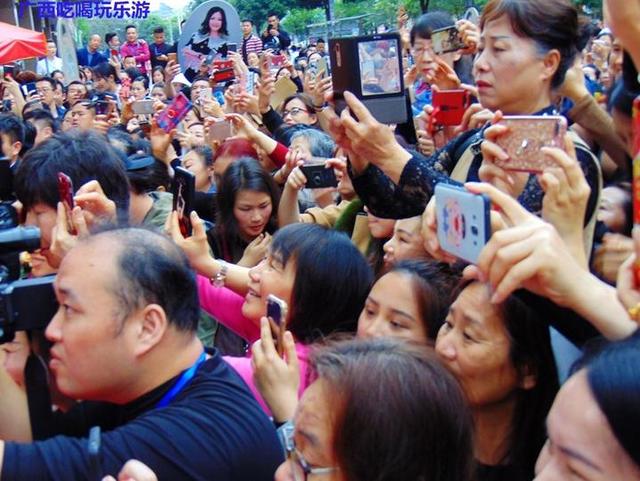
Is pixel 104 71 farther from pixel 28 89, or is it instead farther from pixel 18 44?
pixel 18 44

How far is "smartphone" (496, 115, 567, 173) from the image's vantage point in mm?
1743

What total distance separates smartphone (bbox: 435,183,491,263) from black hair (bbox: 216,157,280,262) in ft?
7.50

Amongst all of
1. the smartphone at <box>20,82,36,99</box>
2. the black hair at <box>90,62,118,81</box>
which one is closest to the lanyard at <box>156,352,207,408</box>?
the smartphone at <box>20,82,36,99</box>

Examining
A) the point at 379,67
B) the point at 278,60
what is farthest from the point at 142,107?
the point at 379,67

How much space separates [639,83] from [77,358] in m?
1.53

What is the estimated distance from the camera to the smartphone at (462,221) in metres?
1.42

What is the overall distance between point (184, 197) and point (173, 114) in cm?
207

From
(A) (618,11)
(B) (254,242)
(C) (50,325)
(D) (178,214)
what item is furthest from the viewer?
(B) (254,242)

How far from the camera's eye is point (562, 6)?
2.44 m

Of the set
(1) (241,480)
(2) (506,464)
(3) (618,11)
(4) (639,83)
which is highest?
(3) (618,11)

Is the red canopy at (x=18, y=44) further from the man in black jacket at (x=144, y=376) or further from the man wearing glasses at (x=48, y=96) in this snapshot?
the man in black jacket at (x=144, y=376)

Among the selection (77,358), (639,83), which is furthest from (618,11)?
(77,358)

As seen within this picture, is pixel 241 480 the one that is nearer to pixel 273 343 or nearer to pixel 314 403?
pixel 314 403

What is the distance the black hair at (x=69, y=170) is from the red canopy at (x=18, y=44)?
27.5 feet
